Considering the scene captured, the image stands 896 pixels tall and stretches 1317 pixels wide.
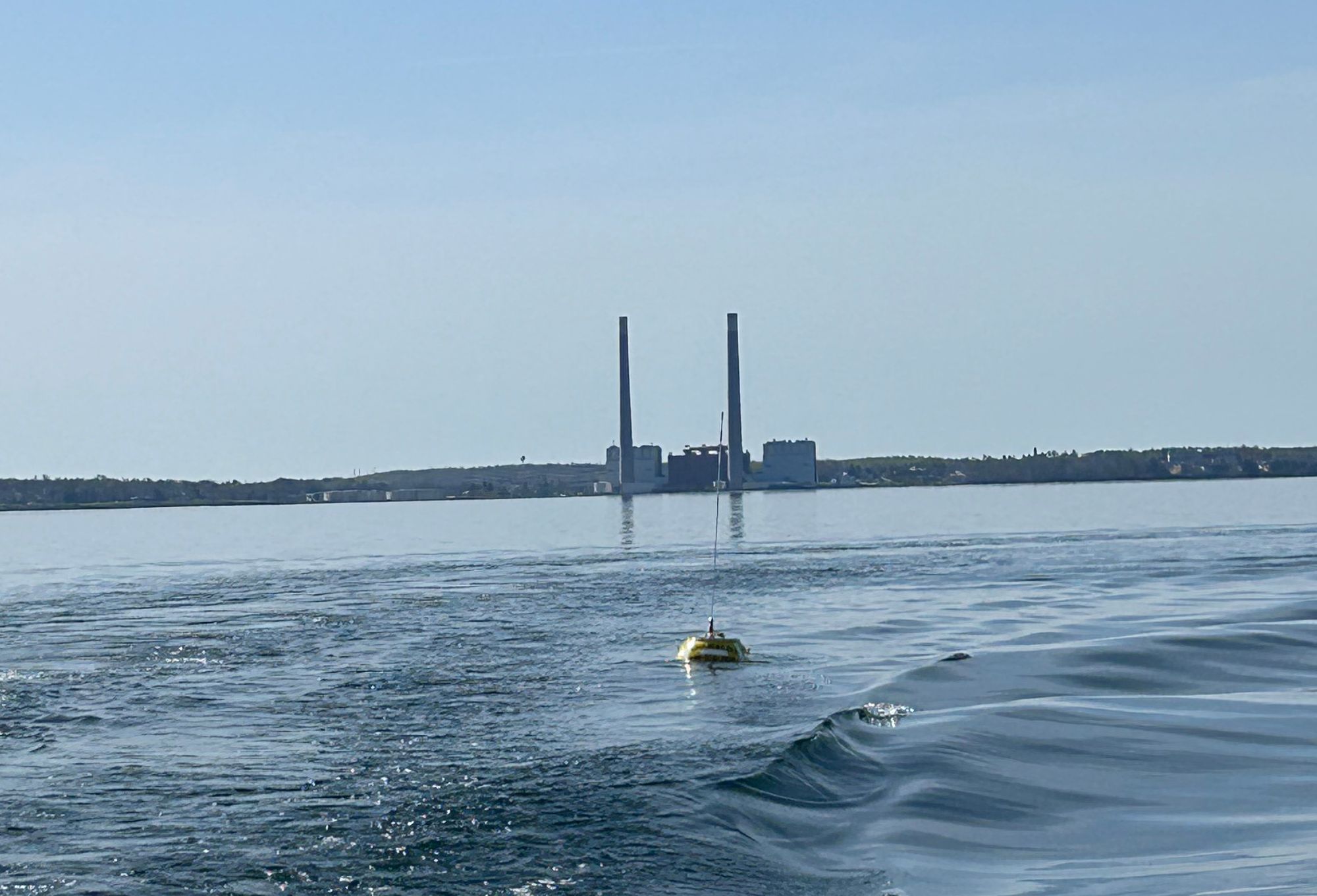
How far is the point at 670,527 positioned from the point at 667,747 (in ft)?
343

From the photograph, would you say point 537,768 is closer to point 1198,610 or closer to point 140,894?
point 140,894

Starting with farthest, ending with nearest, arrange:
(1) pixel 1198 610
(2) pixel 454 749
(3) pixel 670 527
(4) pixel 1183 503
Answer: (4) pixel 1183 503 < (3) pixel 670 527 < (1) pixel 1198 610 < (2) pixel 454 749

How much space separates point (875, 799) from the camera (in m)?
21.5

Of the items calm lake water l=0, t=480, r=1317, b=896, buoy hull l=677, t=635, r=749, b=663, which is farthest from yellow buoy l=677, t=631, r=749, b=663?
calm lake water l=0, t=480, r=1317, b=896

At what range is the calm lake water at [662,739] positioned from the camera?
693 inches

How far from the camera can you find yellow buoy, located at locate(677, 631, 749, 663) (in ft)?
113

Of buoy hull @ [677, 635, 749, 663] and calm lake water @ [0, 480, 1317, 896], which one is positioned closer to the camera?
calm lake water @ [0, 480, 1317, 896]

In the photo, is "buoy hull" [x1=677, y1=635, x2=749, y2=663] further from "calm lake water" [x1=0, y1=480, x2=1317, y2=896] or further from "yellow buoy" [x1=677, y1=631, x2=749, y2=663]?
"calm lake water" [x1=0, y1=480, x2=1317, y2=896]

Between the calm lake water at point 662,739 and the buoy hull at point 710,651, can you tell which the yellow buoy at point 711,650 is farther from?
the calm lake water at point 662,739

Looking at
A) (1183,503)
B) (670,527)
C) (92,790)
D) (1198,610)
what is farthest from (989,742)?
(1183,503)

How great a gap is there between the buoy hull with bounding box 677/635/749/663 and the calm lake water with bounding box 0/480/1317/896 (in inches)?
22.9

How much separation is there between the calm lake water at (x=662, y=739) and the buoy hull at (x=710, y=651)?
58cm

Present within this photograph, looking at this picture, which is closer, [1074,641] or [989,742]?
[989,742]

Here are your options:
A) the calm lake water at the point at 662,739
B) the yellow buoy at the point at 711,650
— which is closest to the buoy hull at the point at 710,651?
the yellow buoy at the point at 711,650
